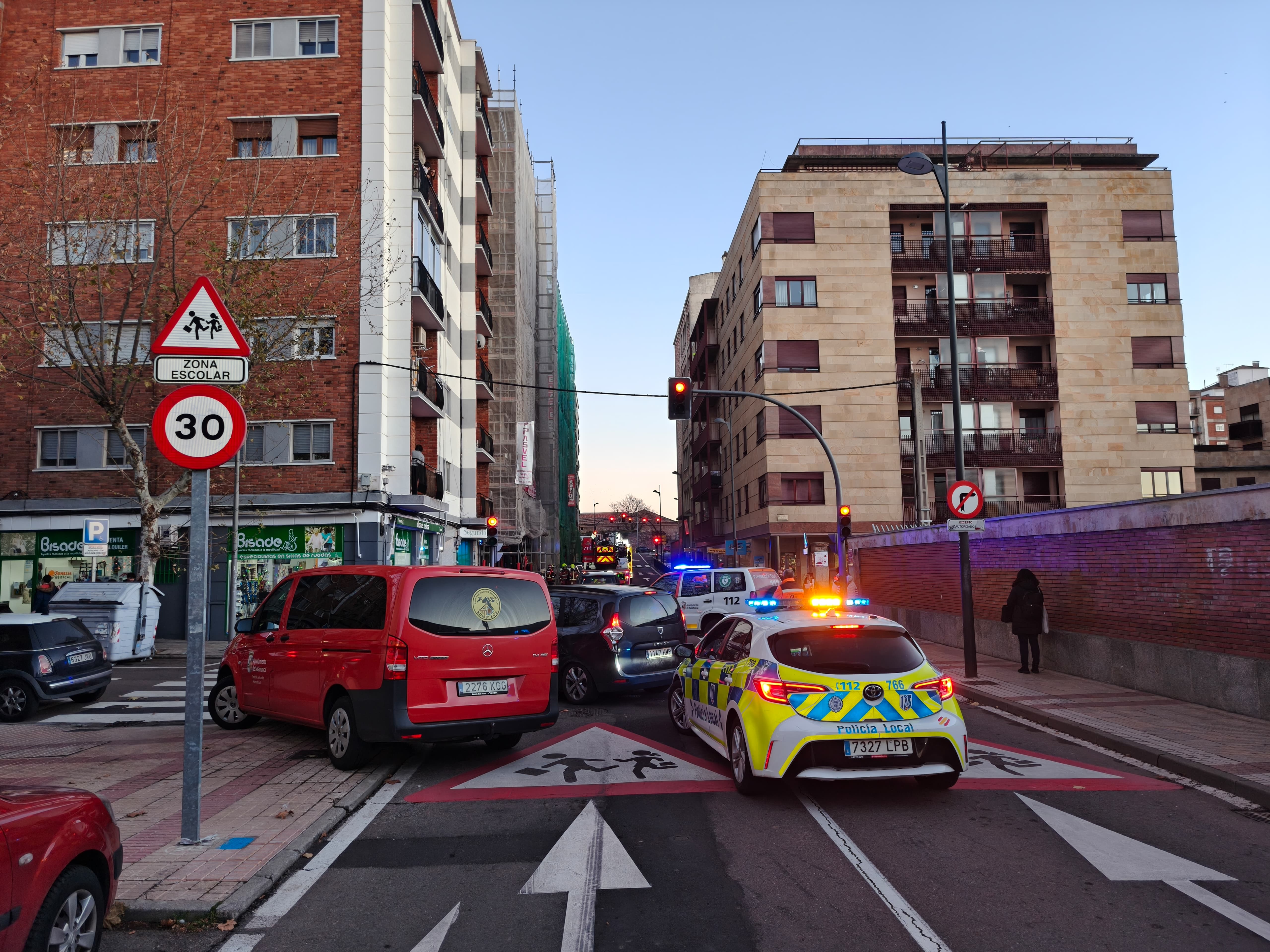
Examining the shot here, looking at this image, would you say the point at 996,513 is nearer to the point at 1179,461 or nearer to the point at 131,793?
the point at 1179,461

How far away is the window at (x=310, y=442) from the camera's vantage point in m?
25.0

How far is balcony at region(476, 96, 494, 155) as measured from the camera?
38594mm

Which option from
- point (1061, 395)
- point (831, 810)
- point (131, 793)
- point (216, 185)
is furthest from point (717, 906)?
point (1061, 395)

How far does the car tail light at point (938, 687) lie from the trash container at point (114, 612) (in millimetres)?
15723

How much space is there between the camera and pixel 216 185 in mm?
24406

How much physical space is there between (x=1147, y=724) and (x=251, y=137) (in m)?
26.8

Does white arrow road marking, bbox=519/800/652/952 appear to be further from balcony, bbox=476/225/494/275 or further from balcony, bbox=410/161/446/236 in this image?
balcony, bbox=476/225/494/275

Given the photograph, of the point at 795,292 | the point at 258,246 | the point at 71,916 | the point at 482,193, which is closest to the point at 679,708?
the point at 71,916

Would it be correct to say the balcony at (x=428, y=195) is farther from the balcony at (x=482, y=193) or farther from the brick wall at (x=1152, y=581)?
the brick wall at (x=1152, y=581)

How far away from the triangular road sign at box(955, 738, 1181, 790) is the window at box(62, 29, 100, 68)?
3059 centimetres

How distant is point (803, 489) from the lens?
4191 centimetres

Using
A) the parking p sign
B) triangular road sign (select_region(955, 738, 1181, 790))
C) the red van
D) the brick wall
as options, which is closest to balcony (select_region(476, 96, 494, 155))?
the parking p sign

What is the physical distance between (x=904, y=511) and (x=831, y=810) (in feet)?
122

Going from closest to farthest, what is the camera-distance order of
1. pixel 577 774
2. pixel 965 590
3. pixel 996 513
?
pixel 577 774
pixel 965 590
pixel 996 513
